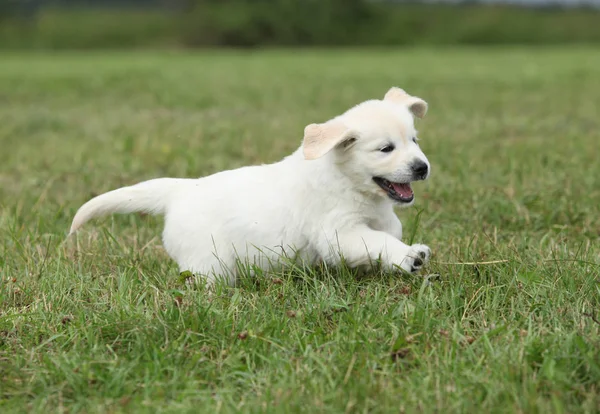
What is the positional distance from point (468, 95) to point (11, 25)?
36.4 metres

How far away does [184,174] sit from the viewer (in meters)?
5.53

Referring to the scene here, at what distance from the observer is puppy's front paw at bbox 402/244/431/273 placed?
9.42 feet

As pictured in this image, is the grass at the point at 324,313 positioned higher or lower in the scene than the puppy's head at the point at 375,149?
lower

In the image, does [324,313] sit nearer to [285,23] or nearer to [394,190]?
[394,190]

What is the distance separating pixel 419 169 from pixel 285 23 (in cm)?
4329

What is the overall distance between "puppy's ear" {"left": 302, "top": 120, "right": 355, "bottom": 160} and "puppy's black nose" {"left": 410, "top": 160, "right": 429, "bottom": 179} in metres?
0.27

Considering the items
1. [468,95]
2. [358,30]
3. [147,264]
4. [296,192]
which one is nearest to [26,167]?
[147,264]

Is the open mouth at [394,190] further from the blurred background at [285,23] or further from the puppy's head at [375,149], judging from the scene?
the blurred background at [285,23]

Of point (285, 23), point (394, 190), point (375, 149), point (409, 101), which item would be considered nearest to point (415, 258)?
point (394, 190)

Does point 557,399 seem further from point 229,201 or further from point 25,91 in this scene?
point 25,91

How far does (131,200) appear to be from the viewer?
335cm

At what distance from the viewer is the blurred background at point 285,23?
136 ft

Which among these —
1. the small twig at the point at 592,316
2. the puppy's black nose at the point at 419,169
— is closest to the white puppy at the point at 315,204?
the puppy's black nose at the point at 419,169

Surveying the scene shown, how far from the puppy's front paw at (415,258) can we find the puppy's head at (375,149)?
0.90 ft
